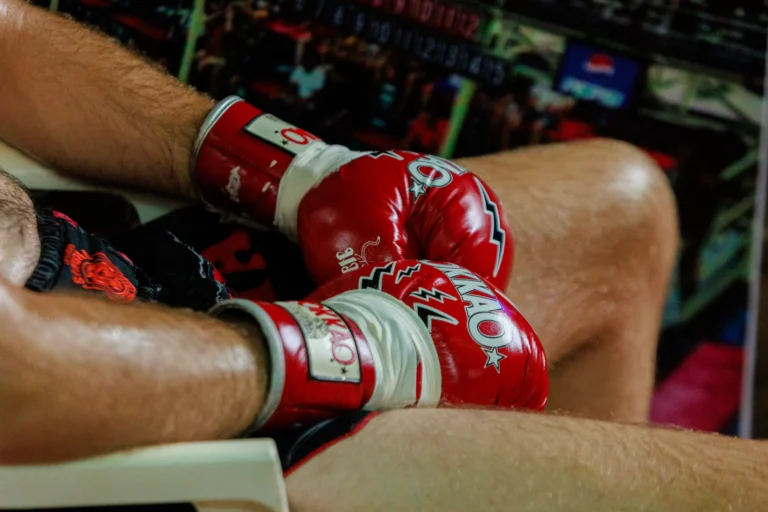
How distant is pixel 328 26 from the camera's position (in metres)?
1.19

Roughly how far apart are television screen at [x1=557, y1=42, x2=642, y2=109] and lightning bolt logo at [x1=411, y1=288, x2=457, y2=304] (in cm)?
74

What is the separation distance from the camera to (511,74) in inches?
49.7

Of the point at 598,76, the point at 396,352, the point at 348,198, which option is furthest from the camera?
the point at 598,76

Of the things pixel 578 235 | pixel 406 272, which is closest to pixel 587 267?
pixel 578 235

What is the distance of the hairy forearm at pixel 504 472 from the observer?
53 cm

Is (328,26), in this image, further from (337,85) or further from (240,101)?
(240,101)

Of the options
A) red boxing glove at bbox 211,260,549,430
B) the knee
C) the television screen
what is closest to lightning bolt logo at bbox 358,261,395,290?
red boxing glove at bbox 211,260,549,430

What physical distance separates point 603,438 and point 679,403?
0.94 m

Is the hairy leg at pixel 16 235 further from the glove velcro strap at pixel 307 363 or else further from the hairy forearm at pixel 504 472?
the hairy forearm at pixel 504 472

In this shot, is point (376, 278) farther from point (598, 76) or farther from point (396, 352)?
point (598, 76)

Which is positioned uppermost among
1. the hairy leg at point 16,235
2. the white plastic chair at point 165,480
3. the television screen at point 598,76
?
the television screen at point 598,76

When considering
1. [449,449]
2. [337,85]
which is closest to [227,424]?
[449,449]

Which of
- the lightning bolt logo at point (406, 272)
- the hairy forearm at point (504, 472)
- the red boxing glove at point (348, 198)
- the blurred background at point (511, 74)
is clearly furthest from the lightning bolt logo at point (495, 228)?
the blurred background at point (511, 74)

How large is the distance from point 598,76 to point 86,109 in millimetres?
810
